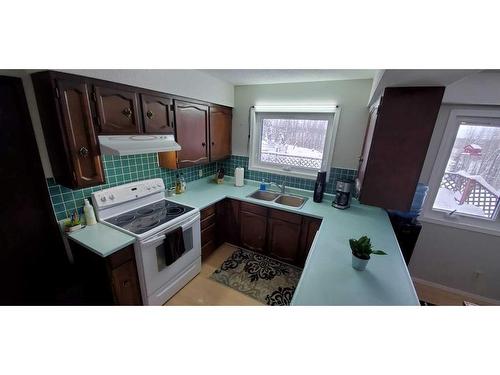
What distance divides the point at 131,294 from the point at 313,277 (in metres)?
1.44

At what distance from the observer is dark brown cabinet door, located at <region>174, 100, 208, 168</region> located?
80.4 inches

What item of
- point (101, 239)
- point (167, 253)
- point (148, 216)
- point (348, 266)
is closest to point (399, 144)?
point (348, 266)

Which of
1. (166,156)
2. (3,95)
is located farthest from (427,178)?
(3,95)

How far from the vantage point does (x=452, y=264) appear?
2086 mm

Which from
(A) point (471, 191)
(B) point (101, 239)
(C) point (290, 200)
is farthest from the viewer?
(C) point (290, 200)

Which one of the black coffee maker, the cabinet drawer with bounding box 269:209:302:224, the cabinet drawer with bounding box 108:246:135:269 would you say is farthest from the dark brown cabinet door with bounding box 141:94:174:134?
the black coffee maker

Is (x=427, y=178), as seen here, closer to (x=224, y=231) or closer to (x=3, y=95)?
(x=224, y=231)

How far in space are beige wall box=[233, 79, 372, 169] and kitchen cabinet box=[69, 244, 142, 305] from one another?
2306mm

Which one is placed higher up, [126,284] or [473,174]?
[473,174]

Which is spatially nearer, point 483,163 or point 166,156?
point 483,163

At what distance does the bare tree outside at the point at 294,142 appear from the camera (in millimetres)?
2500

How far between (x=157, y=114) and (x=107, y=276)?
4.58ft

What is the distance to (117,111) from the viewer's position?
1516 mm

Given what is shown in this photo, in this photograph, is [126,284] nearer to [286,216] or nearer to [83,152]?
[83,152]
